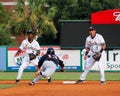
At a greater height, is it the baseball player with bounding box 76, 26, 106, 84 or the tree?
the tree

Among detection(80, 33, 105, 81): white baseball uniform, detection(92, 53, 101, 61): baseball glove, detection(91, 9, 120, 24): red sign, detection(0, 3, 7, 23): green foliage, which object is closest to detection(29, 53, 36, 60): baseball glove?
detection(80, 33, 105, 81): white baseball uniform

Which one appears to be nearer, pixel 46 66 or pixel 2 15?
pixel 46 66

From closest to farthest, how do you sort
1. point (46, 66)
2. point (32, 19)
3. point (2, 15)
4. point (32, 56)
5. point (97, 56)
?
point (46, 66)
point (97, 56)
point (32, 56)
point (32, 19)
point (2, 15)

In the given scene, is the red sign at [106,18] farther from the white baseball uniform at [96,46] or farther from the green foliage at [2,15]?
the green foliage at [2,15]

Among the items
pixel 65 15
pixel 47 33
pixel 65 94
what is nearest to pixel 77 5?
pixel 65 15

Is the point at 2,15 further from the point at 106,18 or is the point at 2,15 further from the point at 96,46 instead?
the point at 96,46

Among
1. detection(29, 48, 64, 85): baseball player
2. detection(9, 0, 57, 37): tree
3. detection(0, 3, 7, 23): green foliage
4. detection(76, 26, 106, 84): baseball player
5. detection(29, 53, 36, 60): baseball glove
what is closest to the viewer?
detection(29, 48, 64, 85): baseball player

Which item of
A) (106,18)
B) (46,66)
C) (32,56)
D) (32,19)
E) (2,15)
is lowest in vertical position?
(46,66)

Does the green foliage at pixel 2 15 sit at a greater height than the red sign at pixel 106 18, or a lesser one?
greater

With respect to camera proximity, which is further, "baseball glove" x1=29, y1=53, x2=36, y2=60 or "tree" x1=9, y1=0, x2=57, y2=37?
"tree" x1=9, y1=0, x2=57, y2=37

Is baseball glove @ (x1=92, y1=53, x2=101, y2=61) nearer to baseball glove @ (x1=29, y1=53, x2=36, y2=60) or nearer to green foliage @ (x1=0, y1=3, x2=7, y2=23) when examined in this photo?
baseball glove @ (x1=29, y1=53, x2=36, y2=60)

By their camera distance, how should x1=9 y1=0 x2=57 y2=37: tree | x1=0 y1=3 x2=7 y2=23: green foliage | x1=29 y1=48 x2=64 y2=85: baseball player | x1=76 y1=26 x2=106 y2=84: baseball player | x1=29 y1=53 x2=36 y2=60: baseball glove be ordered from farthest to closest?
x1=0 y1=3 x2=7 y2=23: green foliage → x1=9 y1=0 x2=57 y2=37: tree → x1=29 y1=53 x2=36 y2=60: baseball glove → x1=76 y1=26 x2=106 y2=84: baseball player → x1=29 y1=48 x2=64 y2=85: baseball player

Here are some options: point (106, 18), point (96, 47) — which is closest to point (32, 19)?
point (106, 18)

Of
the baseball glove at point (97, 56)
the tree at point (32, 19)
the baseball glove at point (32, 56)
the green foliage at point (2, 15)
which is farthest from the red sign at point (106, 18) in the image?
the green foliage at point (2, 15)
